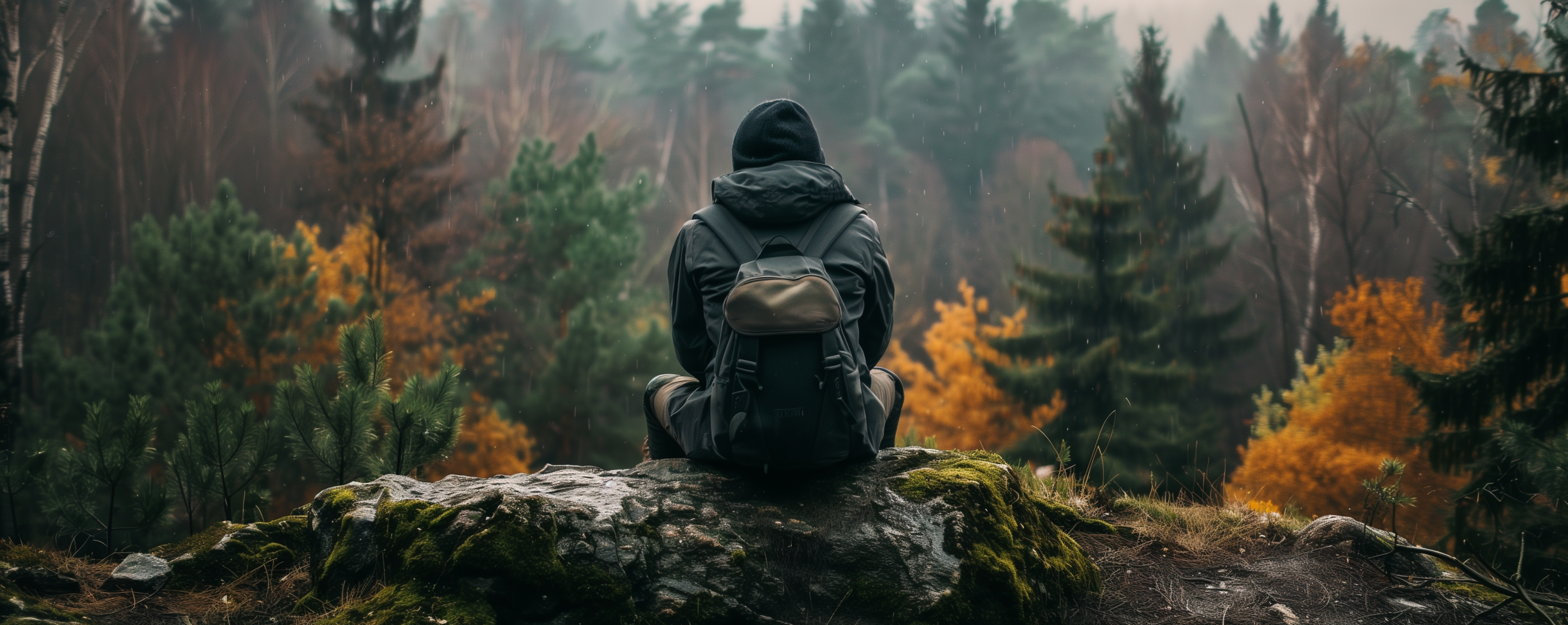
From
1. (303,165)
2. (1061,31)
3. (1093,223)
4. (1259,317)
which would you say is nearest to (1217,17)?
(1061,31)

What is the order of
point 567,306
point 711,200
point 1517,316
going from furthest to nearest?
point 567,306 → point 711,200 → point 1517,316

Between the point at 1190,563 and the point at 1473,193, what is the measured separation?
20473 mm

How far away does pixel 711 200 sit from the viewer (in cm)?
1052

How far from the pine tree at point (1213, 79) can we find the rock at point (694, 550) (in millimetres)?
28764

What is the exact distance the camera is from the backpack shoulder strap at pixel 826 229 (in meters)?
2.31

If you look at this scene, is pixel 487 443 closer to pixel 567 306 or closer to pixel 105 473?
pixel 567 306

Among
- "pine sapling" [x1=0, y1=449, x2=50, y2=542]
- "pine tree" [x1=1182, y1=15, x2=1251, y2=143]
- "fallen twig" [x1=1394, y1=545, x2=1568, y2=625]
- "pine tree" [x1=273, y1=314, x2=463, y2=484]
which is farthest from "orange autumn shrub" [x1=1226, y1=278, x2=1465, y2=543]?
"pine tree" [x1=1182, y1=15, x2=1251, y2=143]

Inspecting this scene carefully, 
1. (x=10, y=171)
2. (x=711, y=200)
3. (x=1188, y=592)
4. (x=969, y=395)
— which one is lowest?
(x=969, y=395)

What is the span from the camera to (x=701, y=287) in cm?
235

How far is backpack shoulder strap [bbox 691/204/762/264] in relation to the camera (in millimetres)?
2305

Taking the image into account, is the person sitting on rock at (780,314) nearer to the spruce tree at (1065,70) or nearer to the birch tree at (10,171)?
the birch tree at (10,171)

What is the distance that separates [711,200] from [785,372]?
8.60 metres

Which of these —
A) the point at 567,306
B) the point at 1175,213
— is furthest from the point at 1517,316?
the point at 567,306

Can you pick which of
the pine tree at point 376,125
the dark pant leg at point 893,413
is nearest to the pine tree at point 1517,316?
the dark pant leg at point 893,413
